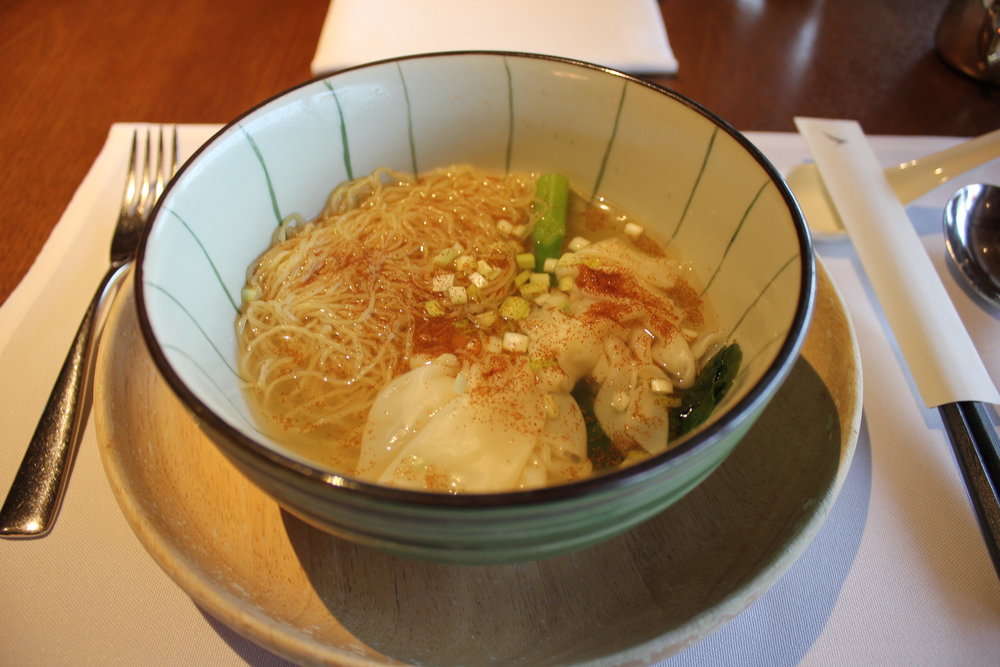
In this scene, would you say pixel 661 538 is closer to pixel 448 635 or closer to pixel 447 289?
pixel 448 635

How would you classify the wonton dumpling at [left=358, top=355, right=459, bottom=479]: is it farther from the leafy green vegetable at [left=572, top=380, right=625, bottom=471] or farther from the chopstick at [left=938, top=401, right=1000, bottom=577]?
the chopstick at [left=938, top=401, right=1000, bottom=577]

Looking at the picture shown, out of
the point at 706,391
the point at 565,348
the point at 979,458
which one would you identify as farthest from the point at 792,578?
the point at 565,348

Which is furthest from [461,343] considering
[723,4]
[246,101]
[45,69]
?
[723,4]

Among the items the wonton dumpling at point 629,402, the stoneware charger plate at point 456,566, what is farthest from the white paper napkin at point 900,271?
the wonton dumpling at point 629,402

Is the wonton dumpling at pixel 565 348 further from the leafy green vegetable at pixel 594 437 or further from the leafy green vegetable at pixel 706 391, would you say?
the leafy green vegetable at pixel 706 391

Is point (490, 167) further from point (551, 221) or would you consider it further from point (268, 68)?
point (268, 68)

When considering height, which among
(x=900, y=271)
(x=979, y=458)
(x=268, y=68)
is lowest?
(x=979, y=458)
